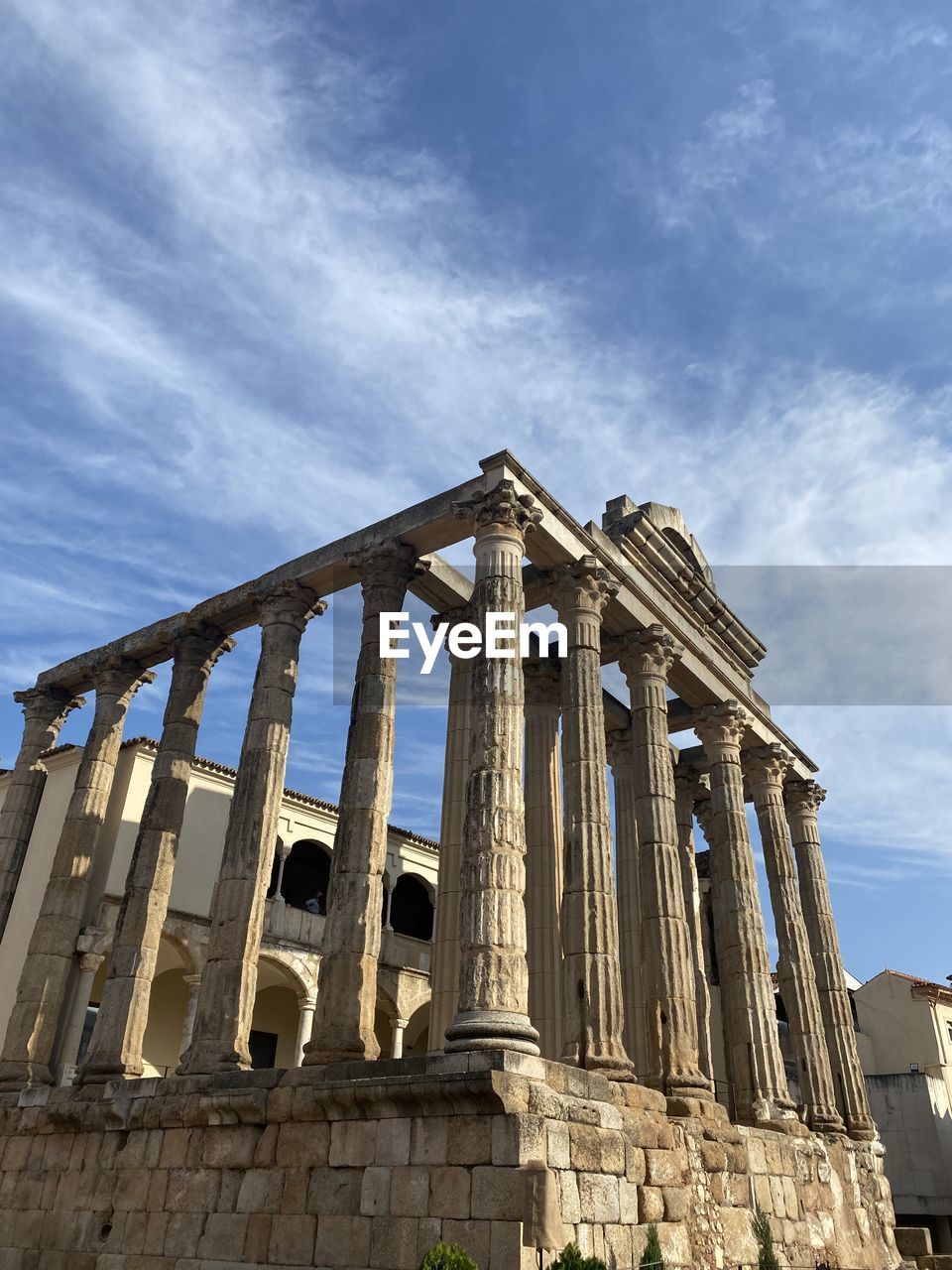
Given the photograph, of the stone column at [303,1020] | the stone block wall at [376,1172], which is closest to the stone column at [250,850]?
the stone block wall at [376,1172]

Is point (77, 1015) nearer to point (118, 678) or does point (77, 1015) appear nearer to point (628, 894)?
point (118, 678)

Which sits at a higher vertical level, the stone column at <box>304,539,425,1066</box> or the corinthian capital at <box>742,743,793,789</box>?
the corinthian capital at <box>742,743,793,789</box>

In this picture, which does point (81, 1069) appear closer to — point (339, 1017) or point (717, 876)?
point (339, 1017)

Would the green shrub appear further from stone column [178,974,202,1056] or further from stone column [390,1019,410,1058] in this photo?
stone column [390,1019,410,1058]

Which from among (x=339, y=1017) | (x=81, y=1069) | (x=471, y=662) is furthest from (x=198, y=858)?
(x=339, y=1017)

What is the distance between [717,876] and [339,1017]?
352 inches

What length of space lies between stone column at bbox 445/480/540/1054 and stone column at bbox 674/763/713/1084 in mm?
8069

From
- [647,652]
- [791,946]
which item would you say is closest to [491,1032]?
[647,652]

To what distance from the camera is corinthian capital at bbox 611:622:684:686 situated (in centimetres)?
1872

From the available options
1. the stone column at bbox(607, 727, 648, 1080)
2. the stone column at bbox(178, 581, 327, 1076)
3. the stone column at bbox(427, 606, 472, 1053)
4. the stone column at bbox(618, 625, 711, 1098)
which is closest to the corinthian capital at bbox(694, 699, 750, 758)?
the stone column at bbox(607, 727, 648, 1080)

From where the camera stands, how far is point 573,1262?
9.25 meters

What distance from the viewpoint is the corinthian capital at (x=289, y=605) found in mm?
17969

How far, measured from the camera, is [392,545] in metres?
16.7

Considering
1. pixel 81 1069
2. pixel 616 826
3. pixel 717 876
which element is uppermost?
pixel 616 826
